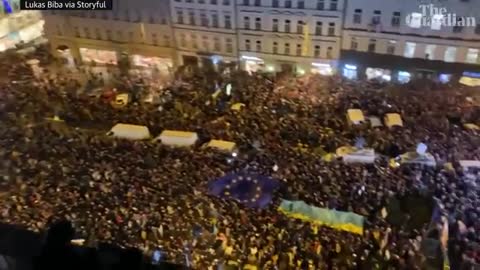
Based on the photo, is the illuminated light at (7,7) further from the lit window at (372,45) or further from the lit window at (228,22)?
the lit window at (372,45)

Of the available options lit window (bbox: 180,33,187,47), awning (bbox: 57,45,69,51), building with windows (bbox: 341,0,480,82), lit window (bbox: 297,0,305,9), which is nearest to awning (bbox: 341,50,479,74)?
building with windows (bbox: 341,0,480,82)

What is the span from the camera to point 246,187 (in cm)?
178

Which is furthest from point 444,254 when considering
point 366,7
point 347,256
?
point 366,7

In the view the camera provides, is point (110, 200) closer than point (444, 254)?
No

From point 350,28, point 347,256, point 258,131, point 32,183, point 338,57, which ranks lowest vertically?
point 347,256

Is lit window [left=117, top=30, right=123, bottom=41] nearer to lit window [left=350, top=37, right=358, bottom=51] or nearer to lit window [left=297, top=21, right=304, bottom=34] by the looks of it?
lit window [left=297, top=21, right=304, bottom=34]

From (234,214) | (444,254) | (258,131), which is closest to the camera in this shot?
Result: (444,254)

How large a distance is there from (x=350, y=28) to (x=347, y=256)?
2.54 feet

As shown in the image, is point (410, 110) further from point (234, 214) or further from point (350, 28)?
point (234, 214)

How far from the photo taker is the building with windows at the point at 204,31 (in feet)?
5.61

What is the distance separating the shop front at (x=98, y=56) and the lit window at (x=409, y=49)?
106 centimetres

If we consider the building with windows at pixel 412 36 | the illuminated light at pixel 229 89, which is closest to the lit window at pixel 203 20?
the illuminated light at pixel 229 89

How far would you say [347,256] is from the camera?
1626mm

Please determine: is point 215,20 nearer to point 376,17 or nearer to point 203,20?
point 203,20
